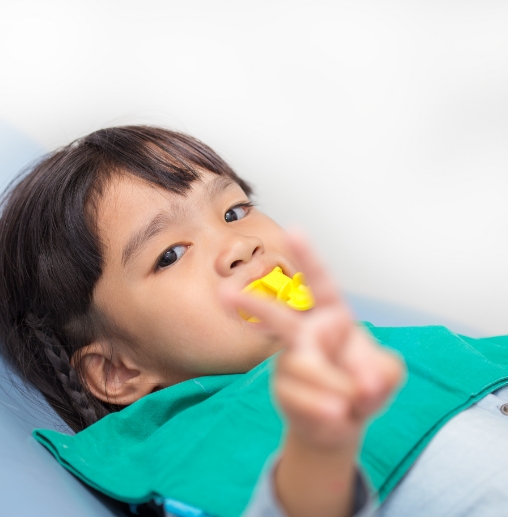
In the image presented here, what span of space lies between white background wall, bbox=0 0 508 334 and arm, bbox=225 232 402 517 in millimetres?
851

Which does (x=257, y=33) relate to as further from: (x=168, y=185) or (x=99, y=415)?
(x=99, y=415)

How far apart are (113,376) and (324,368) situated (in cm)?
58

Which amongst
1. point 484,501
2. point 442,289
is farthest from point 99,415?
point 442,289

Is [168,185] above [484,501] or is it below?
above

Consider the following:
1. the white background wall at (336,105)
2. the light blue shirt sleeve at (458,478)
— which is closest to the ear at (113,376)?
the light blue shirt sleeve at (458,478)

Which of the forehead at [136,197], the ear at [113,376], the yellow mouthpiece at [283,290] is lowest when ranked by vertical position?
the ear at [113,376]

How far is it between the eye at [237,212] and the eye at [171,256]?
0.33 feet

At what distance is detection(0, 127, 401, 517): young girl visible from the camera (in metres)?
0.81

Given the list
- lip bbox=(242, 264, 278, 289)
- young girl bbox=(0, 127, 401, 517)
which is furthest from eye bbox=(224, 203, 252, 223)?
lip bbox=(242, 264, 278, 289)

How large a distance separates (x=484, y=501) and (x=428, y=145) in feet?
2.65

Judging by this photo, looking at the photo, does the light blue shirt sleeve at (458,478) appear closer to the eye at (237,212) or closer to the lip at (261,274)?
the lip at (261,274)

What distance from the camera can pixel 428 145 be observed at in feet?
4.23

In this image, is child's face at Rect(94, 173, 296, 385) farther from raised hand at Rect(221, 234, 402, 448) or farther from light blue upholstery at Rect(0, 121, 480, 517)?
raised hand at Rect(221, 234, 402, 448)

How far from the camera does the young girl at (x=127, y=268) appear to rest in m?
0.81
